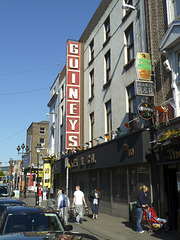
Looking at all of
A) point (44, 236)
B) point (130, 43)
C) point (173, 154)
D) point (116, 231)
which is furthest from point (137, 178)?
point (44, 236)

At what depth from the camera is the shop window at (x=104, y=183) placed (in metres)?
16.8

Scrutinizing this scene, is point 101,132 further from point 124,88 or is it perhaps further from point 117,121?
point 124,88

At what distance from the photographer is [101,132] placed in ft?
60.9

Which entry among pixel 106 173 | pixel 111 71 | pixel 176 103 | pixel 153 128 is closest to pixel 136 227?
pixel 153 128

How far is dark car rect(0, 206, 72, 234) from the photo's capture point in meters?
5.40

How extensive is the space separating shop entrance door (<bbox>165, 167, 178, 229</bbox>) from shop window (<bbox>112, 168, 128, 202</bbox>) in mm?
3348

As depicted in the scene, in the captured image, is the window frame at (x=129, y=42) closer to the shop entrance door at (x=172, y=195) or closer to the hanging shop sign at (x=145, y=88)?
the hanging shop sign at (x=145, y=88)

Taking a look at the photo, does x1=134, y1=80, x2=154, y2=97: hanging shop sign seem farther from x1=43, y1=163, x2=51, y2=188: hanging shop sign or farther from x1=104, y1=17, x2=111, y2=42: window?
x1=43, y1=163, x2=51, y2=188: hanging shop sign

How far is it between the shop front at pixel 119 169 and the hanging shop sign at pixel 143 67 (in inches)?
101

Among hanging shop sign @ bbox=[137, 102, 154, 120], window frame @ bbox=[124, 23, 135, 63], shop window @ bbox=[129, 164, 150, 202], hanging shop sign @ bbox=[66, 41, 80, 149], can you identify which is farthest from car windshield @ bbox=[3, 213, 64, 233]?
hanging shop sign @ bbox=[66, 41, 80, 149]

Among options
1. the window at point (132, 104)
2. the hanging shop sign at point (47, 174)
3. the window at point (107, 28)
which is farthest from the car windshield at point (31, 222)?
the hanging shop sign at point (47, 174)

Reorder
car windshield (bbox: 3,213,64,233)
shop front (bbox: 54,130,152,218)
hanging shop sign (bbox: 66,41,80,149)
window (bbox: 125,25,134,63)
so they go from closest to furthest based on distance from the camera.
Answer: car windshield (bbox: 3,213,64,233) < shop front (bbox: 54,130,152,218) < window (bbox: 125,25,134,63) < hanging shop sign (bbox: 66,41,80,149)

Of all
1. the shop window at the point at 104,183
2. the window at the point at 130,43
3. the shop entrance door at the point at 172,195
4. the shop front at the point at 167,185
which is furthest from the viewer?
the shop window at the point at 104,183

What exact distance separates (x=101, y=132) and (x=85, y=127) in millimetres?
3767
